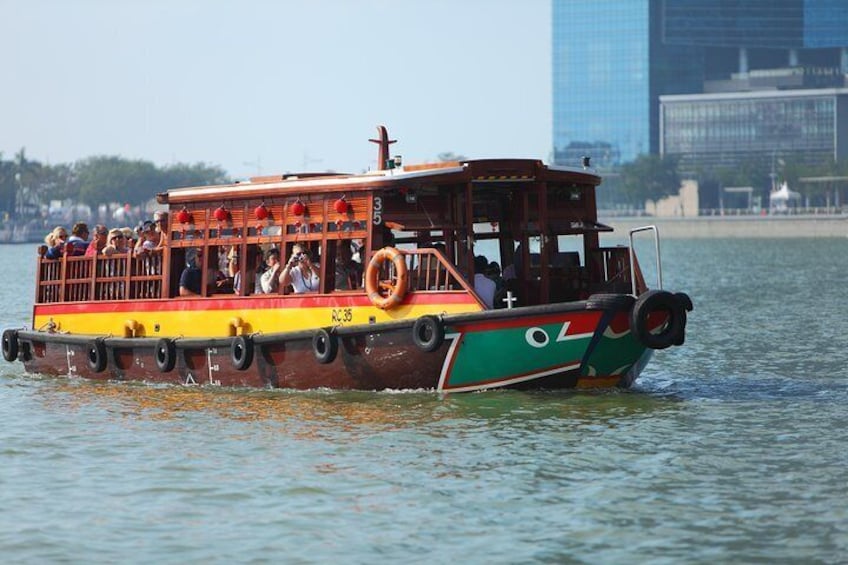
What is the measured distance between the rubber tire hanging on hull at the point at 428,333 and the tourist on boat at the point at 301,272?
6.63 ft

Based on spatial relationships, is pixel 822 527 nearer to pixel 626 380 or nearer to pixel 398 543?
pixel 398 543

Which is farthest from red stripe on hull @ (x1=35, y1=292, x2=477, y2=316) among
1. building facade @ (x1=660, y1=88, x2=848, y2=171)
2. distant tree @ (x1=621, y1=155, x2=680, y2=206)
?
building facade @ (x1=660, y1=88, x2=848, y2=171)

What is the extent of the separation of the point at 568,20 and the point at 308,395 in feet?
596

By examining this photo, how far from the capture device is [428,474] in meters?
15.1

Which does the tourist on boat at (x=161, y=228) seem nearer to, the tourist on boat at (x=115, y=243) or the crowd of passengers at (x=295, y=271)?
the tourist on boat at (x=115, y=243)

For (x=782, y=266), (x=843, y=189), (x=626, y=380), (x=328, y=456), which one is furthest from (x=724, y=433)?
(x=843, y=189)

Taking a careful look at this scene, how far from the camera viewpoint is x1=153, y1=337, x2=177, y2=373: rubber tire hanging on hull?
69.4 feet

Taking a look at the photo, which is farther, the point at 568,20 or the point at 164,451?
the point at 568,20

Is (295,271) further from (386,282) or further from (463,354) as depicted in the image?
(463,354)

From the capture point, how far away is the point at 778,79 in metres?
186

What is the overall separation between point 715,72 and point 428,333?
7166 inches

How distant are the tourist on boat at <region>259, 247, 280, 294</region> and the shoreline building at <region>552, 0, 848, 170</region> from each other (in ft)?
535

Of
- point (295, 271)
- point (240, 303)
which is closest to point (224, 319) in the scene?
point (240, 303)

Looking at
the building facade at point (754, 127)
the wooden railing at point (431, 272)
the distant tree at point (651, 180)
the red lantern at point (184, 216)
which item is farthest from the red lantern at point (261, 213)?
the building facade at point (754, 127)
